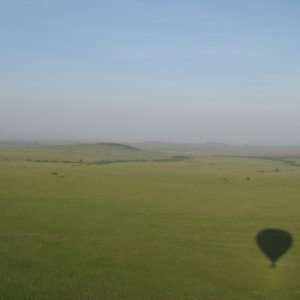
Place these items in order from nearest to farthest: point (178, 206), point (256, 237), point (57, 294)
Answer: point (57, 294)
point (256, 237)
point (178, 206)

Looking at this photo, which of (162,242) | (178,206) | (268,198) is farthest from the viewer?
(268,198)

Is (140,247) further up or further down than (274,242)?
further down

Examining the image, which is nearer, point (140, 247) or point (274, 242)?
point (140, 247)

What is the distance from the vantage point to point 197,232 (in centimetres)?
2650

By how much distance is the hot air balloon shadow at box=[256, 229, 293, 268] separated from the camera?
21828mm

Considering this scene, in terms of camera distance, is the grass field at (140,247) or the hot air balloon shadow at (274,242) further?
the hot air balloon shadow at (274,242)

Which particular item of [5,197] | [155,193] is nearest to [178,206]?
[155,193]

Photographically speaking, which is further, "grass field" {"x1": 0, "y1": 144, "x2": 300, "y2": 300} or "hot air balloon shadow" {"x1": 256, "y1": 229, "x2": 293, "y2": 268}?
"hot air balloon shadow" {"x1": 256, "y1": 229, "x2": 293, "y2": 268}

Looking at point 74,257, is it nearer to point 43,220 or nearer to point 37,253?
point 37,253

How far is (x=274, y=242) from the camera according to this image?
2444 centimetres

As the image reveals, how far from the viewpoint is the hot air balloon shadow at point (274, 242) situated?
21.8 meters

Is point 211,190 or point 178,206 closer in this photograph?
point 178,206

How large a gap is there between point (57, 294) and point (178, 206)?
22.7m

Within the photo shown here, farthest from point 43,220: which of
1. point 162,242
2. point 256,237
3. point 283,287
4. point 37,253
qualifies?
point 283,287
